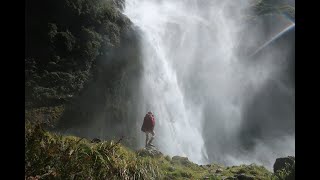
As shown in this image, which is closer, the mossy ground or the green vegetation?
the mossy ground

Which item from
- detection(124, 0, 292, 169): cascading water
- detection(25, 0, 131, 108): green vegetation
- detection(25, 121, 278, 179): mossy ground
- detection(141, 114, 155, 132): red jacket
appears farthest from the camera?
detection(124, 0, 292, 169): cascading water

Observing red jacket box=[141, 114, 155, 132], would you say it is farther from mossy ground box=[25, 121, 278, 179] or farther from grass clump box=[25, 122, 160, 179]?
grass clump box=[25, 122, 160, 179]

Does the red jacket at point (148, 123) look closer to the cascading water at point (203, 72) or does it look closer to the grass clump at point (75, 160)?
the grass clump at point (75, 160)

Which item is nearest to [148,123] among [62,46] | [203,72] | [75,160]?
[62,46]

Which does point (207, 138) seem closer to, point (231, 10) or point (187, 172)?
point (231, 10)

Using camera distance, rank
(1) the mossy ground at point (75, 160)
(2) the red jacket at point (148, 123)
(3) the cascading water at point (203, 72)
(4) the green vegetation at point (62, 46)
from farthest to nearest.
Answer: (3) the cascading water at point (203, 72)
(4) the green vegetation at point (62, 46)
(2) the red jacket at point (148, 123)
(1) the mossy ground at point (75, 160)

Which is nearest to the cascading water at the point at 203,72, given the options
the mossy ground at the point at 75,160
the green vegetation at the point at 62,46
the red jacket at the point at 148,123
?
the green vegetation at the point at 62,46

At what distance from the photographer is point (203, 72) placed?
34094 millimetres

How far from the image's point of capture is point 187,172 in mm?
11359

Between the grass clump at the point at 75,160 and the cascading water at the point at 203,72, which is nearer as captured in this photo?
the grass clump at the point at 75,160

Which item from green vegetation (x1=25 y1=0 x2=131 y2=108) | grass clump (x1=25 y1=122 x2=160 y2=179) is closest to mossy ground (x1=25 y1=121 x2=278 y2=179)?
grass clump (x1=25 y1=122 x2=160 y2=179)

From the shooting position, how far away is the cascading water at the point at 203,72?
2528 centimetres

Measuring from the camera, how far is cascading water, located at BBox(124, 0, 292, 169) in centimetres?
2528

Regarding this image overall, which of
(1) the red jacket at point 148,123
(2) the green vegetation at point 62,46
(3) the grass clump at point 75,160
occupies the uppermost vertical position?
(2) the green vegetation at point 62,46
